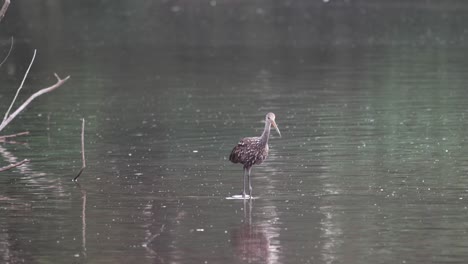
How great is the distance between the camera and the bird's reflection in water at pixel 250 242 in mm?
14758

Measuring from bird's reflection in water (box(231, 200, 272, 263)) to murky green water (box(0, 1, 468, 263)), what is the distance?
0.04 meters

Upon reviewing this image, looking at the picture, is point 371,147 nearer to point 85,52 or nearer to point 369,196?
point 369,196

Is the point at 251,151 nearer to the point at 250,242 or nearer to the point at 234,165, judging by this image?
the point at 234,165

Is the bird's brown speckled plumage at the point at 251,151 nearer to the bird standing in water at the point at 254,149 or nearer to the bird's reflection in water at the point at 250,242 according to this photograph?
the bird standing in water at the point at 254,149

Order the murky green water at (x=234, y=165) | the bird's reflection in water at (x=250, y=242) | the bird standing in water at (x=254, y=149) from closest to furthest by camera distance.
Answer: the bird's reflection in water at (x=250, y=242) < the murky green water at (x=234, y=165) < the bird standing in water at (x=254, y=149)

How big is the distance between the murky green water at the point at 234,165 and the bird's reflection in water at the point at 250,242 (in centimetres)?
4

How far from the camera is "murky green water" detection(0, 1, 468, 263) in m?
15.7

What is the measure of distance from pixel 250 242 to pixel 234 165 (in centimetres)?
664

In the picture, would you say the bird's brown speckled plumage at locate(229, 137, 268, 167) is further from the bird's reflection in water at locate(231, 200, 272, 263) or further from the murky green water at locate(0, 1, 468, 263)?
the bird's reflection in water at locate(231, 200, 272, 263)

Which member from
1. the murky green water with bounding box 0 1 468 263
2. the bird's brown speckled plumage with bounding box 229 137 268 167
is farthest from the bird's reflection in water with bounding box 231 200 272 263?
the bird's brown speckled plumage with bounding box 229 137 268 167

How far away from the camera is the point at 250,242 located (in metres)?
15.6

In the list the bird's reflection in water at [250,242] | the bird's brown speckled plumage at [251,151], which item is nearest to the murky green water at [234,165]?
the bird's reflection in water at [250,242]

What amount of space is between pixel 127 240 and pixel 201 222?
4.45 ft

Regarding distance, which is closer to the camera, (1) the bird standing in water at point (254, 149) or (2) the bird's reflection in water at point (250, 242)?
(2) the bird's reflection in water at point (250, 242)
